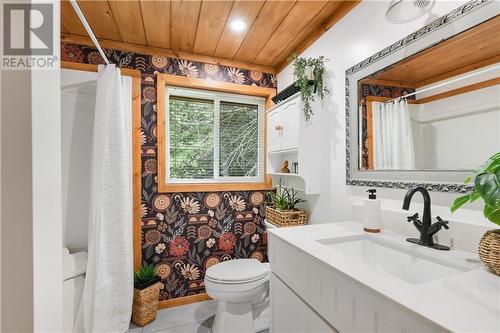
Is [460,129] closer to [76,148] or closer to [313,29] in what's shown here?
[313,29]

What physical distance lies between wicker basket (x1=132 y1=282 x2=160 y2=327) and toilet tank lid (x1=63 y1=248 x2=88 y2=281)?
1.40 ft

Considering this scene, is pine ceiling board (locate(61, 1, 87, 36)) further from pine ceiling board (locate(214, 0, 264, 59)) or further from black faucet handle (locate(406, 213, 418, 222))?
black faucet handle (locate(406, 213, 418, 222))

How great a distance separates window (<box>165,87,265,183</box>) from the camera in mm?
2295

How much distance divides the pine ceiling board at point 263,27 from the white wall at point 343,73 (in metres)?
0.36

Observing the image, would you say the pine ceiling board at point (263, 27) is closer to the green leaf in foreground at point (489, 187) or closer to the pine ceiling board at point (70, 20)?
the pine ceiling board at point (70, 20)

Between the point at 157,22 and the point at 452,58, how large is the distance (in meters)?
1.84

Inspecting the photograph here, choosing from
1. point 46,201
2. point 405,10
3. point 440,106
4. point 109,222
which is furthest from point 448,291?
point 109,222

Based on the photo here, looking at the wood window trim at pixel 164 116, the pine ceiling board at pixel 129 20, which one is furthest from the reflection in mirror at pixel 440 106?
the pine ceiling board at pixel 129 20

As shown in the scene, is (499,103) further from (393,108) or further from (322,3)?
(322,3)

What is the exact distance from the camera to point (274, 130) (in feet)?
6.94

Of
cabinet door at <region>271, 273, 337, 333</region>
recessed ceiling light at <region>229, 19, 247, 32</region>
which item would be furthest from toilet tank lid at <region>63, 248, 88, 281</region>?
recessed ceiling light at <region>229, 19, 247, 32</region>

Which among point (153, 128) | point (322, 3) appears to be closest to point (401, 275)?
point (322, 3)

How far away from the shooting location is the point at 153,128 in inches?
83.0

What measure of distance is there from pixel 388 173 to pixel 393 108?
1.12 feet
